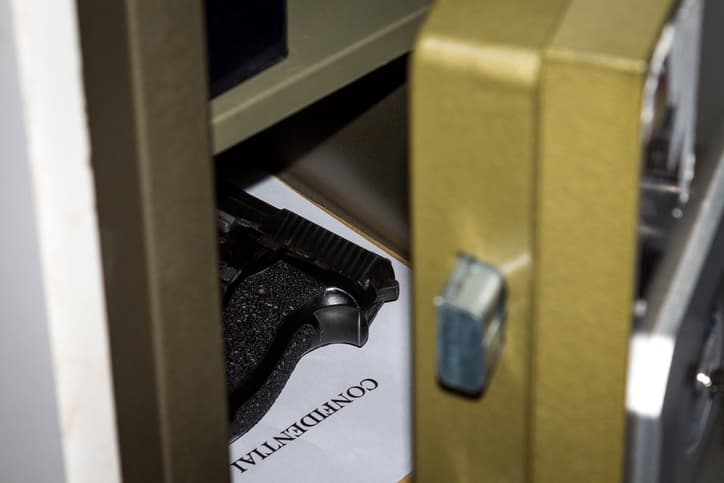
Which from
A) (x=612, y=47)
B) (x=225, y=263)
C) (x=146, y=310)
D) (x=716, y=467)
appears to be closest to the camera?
(x=612, y=47)

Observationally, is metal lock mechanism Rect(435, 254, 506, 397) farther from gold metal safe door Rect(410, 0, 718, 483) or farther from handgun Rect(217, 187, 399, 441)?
handgun Rect(217, 187, 399, 441)

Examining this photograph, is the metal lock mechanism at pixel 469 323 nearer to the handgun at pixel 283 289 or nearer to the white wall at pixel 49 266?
the white wall at pixel 49 266

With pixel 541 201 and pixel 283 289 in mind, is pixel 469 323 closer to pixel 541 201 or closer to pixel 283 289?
pixel 541 201

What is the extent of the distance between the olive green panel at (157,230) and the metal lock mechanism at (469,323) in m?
0.12

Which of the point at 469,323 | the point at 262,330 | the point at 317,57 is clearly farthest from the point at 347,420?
the point at 469,323

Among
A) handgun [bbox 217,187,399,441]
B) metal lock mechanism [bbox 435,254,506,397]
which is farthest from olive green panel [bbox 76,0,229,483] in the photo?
handgun [bbox 217,187,399,441]

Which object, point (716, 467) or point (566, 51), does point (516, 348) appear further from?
point (716, 467)

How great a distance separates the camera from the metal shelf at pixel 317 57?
547mm

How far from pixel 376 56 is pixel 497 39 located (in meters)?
0.25

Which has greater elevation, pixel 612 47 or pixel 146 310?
pixel 612 47

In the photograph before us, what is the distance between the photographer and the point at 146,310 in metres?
0.48

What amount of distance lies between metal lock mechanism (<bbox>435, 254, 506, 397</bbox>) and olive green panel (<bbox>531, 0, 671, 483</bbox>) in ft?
0.05

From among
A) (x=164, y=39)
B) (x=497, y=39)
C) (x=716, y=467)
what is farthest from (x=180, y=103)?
(x=716, y=467)

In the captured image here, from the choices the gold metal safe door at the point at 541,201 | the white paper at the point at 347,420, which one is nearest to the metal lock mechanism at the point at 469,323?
the gold metal safe door at the point at 541,201
